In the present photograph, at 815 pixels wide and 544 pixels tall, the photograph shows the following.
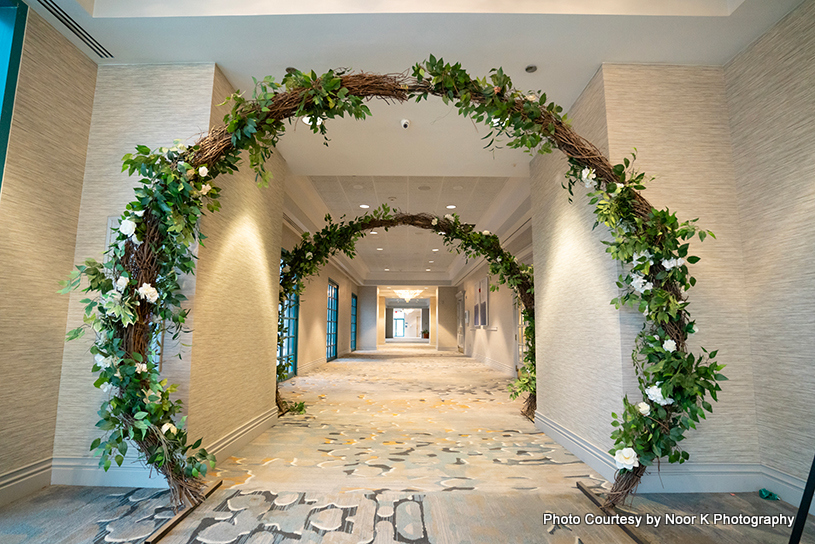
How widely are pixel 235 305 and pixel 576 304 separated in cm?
251

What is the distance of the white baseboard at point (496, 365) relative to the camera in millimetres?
8316

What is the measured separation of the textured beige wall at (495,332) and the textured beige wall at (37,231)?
22.9 ft

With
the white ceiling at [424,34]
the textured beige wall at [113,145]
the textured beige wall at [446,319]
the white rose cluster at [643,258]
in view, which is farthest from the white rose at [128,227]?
the textured beige wall at [446,319]

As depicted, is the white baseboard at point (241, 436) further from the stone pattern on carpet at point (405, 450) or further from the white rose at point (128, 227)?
the white rose at point (128, 227)

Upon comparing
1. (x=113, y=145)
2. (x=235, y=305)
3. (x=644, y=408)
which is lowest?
(x=644, y=408)

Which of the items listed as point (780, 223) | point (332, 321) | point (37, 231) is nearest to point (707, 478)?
point (780, 223)

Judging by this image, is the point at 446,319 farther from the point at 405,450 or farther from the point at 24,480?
the point at 24,480

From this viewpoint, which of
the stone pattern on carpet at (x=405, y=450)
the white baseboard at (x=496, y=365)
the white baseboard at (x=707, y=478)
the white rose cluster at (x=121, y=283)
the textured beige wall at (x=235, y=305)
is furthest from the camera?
the white baseboard at (x=496, y=365)

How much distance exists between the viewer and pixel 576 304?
10.3 ft

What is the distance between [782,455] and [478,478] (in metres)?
1.66

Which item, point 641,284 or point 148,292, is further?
point 641,284

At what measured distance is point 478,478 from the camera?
2.66m

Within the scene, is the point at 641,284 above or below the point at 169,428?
above

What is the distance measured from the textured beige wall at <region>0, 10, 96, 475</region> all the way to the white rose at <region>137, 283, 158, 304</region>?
75 cm
